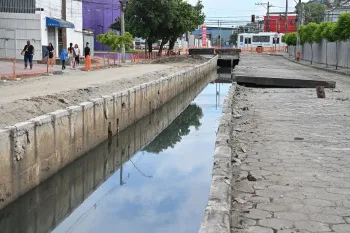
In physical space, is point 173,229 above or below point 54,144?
below

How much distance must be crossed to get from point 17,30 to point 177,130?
781 inches

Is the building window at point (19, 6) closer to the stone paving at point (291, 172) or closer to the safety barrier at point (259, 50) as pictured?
the stone paving at point (291, 172)

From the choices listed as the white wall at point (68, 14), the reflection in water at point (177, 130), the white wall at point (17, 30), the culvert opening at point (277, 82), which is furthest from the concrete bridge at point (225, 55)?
the reflection in water at point (177, 130)

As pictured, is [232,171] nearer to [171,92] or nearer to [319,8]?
[171,92]

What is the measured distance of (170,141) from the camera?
56.4 feet

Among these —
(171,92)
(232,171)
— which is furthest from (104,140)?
(171,92)

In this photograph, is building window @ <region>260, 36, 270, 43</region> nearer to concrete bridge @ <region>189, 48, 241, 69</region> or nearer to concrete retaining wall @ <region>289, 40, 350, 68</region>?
concrete bridge @ <region>189, 48, 241, 69</region>

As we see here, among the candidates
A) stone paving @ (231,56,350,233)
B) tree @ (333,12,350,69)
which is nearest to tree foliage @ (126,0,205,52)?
tree @ (333,12,350,69)

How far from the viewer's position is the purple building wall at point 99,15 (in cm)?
6031

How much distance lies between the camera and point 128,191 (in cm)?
1110

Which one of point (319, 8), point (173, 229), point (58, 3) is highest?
point (319, 8)

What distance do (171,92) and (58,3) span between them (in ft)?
53.1

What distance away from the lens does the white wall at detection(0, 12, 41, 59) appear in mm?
34438

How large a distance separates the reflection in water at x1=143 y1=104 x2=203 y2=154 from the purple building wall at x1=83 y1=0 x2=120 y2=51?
37758mm
